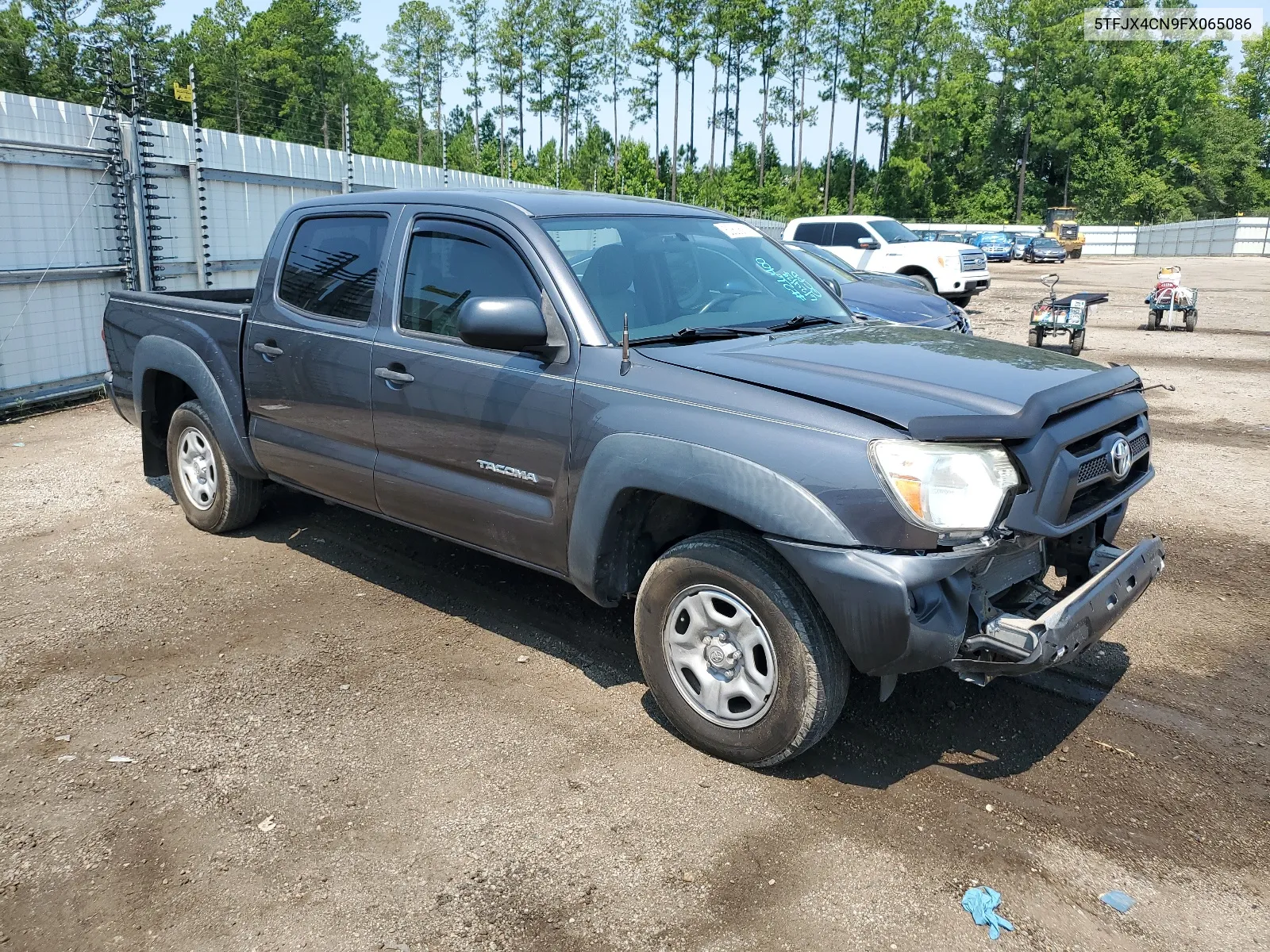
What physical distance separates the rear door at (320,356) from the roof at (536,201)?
0.11m

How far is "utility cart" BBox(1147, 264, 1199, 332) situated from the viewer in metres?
17.0

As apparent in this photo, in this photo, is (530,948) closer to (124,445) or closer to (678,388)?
(678,388)

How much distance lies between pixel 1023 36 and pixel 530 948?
287 feet

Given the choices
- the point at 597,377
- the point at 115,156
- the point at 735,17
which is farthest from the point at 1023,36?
the point at 597,377

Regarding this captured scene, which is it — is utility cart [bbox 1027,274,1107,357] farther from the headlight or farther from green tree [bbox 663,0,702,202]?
green tree [bbox 663,0,702,202]

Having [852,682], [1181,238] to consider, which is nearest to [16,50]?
[852,682]

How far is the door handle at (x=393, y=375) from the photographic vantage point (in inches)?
174

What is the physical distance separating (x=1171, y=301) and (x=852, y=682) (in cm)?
1529

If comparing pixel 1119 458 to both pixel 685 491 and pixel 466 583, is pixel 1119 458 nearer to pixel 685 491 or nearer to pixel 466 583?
pixel 685 491

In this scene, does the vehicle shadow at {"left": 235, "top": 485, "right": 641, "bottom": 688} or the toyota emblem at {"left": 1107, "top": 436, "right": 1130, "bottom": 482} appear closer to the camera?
the toyota emblem at {"left": 1107, "top": 436, "right": 1130, "bottom": 482}

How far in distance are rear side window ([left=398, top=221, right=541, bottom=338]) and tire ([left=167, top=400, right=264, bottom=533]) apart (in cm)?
186

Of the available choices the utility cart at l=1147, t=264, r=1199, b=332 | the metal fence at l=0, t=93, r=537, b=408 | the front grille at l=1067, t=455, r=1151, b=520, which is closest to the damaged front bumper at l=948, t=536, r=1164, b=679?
the front grille at l=1067, t=455, r=1151, b=520

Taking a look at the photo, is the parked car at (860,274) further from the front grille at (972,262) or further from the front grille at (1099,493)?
the front grille at (1099,493)

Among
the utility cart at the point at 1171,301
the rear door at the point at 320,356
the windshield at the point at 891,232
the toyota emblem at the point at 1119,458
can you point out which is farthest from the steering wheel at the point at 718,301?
the windshield at the point at 891,232
